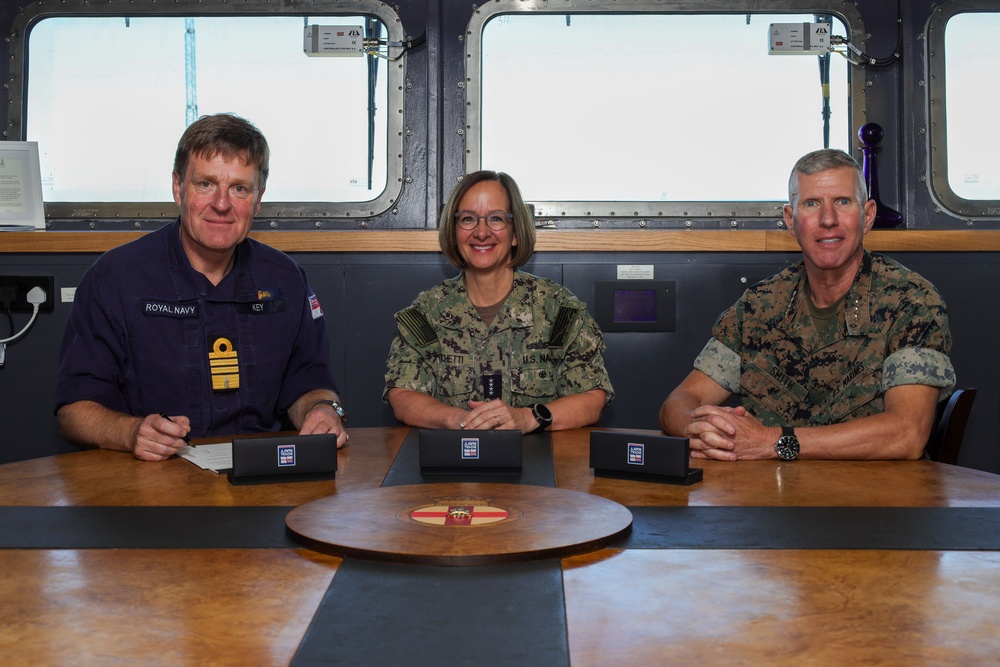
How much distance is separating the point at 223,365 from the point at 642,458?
1.11m

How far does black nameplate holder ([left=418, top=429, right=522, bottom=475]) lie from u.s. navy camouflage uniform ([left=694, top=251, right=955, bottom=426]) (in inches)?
37.7

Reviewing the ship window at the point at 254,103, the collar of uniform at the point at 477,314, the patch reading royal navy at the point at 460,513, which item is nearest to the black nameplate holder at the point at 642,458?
the patch reading royal navy at the point at 460,513

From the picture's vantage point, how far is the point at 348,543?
4.23 feet

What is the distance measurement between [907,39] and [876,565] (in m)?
2.96

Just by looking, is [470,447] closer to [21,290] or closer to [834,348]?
[834,348]

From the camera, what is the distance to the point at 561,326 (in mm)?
2764

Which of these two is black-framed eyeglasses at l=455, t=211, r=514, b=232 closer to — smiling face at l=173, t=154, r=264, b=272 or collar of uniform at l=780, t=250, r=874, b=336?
smiling face at l=173, t=154, r=264, b=272

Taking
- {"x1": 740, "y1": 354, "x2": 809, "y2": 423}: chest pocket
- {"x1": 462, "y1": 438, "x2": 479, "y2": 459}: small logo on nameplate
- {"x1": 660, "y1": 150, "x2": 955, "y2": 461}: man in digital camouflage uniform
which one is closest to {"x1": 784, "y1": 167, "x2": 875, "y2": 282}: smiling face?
{"x1": 660, "y1": 150, "x2": 955, "y2": 461}: man in digital camouflage uniform

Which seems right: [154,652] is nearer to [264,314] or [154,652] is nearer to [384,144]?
[264,314]

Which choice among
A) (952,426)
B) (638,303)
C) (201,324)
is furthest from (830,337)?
(201,324)

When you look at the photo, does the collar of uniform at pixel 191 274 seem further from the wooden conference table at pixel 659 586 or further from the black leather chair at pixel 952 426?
the black leather chair at pixel 952 426

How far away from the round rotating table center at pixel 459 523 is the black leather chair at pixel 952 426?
41.7 inches

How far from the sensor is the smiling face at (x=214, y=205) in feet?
8.10

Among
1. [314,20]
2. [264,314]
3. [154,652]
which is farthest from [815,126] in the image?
[154,652]
